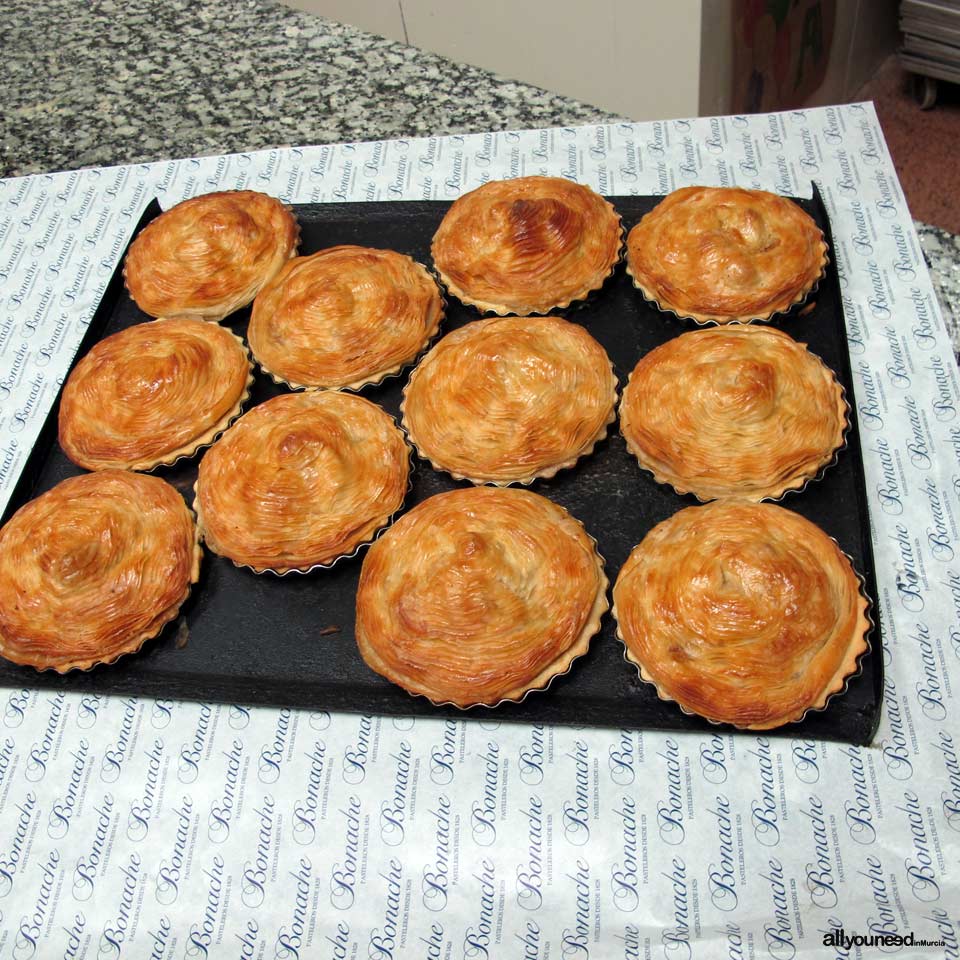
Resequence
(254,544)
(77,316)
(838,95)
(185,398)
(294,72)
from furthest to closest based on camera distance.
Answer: (838,95)
(294,72)
(77,316)
(185,398)
(254,544)

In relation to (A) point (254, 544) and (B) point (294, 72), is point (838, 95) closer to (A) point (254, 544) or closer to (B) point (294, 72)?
(B) point (294, 72)

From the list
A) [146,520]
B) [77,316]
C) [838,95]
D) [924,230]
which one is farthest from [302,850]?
[838,95]

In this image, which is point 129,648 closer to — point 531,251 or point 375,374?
point 375,374

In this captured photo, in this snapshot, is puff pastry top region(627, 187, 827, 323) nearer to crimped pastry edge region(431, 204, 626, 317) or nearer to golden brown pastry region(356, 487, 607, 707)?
crimped pastry edge region(431, 204, 626, 317)

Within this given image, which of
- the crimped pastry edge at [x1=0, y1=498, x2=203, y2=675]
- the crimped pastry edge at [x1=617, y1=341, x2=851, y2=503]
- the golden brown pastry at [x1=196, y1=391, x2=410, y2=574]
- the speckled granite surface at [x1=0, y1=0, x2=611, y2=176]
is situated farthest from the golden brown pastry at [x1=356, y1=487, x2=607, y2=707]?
the speckled granite surface at [x1=0, y1=0, x2=611, y2=176]

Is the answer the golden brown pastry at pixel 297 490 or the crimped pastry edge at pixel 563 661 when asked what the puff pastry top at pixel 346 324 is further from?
the crimped pastry edge at pixel 563 661

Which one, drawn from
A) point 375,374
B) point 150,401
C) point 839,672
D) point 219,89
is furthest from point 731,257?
point 219,89

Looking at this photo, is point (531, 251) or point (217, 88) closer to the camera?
point (531, 251)
